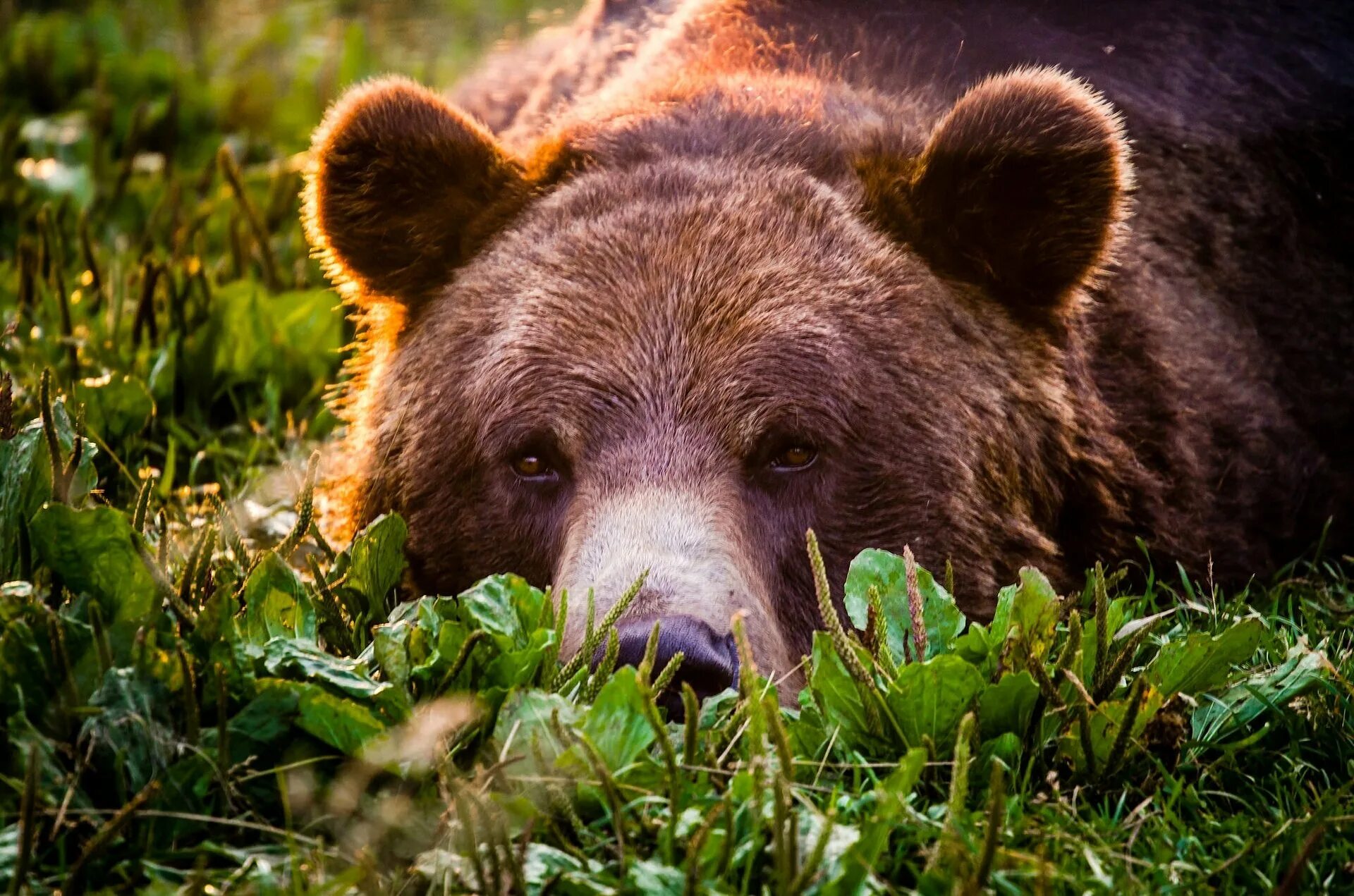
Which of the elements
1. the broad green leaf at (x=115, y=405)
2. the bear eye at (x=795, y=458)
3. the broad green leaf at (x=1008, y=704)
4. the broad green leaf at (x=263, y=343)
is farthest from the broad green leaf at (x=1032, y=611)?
the broad green leaf at (x=263, y=343)

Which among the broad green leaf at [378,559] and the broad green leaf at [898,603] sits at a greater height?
the broad green leaf at [898,603]

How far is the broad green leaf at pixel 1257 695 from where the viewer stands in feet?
8.63

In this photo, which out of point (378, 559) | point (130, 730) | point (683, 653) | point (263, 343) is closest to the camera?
point (130, 730)

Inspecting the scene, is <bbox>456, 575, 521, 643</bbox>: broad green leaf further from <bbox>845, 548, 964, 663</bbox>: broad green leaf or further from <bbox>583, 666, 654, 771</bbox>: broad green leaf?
<bbox>845, 548, 964, 663</bbox>: broad green leaf

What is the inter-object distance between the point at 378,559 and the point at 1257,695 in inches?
62.9

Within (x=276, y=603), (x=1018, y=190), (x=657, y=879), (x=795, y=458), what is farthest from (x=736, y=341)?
(x=657, y=879)

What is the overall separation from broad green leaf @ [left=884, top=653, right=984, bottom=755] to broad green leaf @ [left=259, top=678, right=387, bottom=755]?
79cm

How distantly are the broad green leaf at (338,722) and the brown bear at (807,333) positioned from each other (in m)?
0.51

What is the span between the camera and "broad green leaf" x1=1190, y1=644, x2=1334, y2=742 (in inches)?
104

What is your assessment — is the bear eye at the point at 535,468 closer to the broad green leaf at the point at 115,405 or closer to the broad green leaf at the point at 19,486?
the broad green leaf at the point at 19,486

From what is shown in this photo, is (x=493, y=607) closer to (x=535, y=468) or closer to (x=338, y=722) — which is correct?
(x=338, y=722)

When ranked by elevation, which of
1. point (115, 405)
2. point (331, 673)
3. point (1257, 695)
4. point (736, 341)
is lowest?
point (115, 405)

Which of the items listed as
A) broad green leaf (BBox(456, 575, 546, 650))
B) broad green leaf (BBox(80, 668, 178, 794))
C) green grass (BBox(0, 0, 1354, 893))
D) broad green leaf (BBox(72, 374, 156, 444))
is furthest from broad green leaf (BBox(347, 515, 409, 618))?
broad green leaf (BBox(72, 374, 156, 444))

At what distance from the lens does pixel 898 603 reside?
2.78 metres
